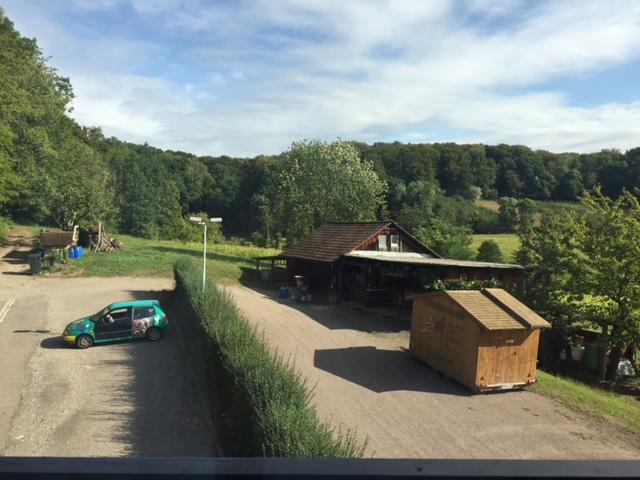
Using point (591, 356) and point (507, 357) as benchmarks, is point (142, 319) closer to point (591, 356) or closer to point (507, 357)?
point (507, 357)

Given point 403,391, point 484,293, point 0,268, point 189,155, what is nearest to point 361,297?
point 484,293

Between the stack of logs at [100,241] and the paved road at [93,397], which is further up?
the stack of logs at [100,241]

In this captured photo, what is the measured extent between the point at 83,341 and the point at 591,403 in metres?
17.0

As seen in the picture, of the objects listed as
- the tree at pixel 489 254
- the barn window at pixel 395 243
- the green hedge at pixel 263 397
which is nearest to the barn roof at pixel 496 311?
the green hedge at pixel 263 397

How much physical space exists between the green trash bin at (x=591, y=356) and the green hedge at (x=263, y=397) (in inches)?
577

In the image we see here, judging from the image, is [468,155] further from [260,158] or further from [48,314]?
[48,314]

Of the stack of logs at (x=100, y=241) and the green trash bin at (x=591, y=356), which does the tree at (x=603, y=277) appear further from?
the stack of logs at (x=100, y=241)

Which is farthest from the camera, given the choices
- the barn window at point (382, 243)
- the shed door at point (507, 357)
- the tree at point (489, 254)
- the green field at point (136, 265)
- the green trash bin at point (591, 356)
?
the tree at point (489, 254)

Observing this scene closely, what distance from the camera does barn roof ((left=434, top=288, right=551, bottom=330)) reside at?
48.3 feet

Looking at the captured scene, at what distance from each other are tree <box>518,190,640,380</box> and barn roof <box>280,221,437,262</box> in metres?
10.4

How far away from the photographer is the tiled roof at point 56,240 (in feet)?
120

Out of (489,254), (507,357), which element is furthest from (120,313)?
(489,254)

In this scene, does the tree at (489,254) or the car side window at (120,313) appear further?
the tree at (489,254)

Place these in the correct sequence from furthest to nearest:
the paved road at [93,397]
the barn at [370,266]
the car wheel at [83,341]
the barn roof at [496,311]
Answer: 1. the barn at [370,266]
2. the car wheel at [83,341]
3. the barn roof at [496,311]
4. the paved road at [93,397]
